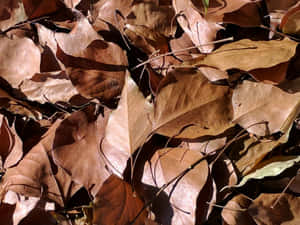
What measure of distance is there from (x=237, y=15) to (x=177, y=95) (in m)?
0.20

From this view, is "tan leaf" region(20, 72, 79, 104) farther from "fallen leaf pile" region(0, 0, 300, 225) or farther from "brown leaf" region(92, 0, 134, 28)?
"brown leaf" region(92, 0, 134, 28)

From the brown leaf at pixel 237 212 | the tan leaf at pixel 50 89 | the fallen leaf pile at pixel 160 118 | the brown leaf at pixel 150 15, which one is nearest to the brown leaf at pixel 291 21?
the fallen leaf pile at pixel 160 118

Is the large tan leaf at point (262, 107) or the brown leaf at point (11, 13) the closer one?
the large tan leaf at point (262, 107)

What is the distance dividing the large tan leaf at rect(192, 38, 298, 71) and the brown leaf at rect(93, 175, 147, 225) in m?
0.28

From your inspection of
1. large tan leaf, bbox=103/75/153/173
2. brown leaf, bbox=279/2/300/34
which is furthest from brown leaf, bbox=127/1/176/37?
brown leaf, bbox=279/2/300/34

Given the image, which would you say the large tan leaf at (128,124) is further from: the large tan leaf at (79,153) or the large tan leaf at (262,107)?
the large tan leaf at (262,107)

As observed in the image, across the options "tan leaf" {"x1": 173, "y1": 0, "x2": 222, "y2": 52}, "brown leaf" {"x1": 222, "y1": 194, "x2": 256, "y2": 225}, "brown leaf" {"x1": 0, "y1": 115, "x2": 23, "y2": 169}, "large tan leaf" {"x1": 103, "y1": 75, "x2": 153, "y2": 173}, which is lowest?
"brown leaf" {"x1": 222, "y1": 194, "x2": 256, "y2": 225}

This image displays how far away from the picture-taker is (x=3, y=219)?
0.82 metres

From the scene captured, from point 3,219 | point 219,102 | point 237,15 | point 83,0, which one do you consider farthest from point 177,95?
point 3,219

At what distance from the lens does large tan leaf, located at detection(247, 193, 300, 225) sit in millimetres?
720

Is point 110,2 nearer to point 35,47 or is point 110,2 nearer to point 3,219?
point 35,47

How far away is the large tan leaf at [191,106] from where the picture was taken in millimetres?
720

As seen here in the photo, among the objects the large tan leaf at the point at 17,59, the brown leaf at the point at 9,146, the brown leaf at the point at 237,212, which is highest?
the large tan leaf at the point at 17,59

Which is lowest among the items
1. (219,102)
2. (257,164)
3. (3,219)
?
(3,219)
